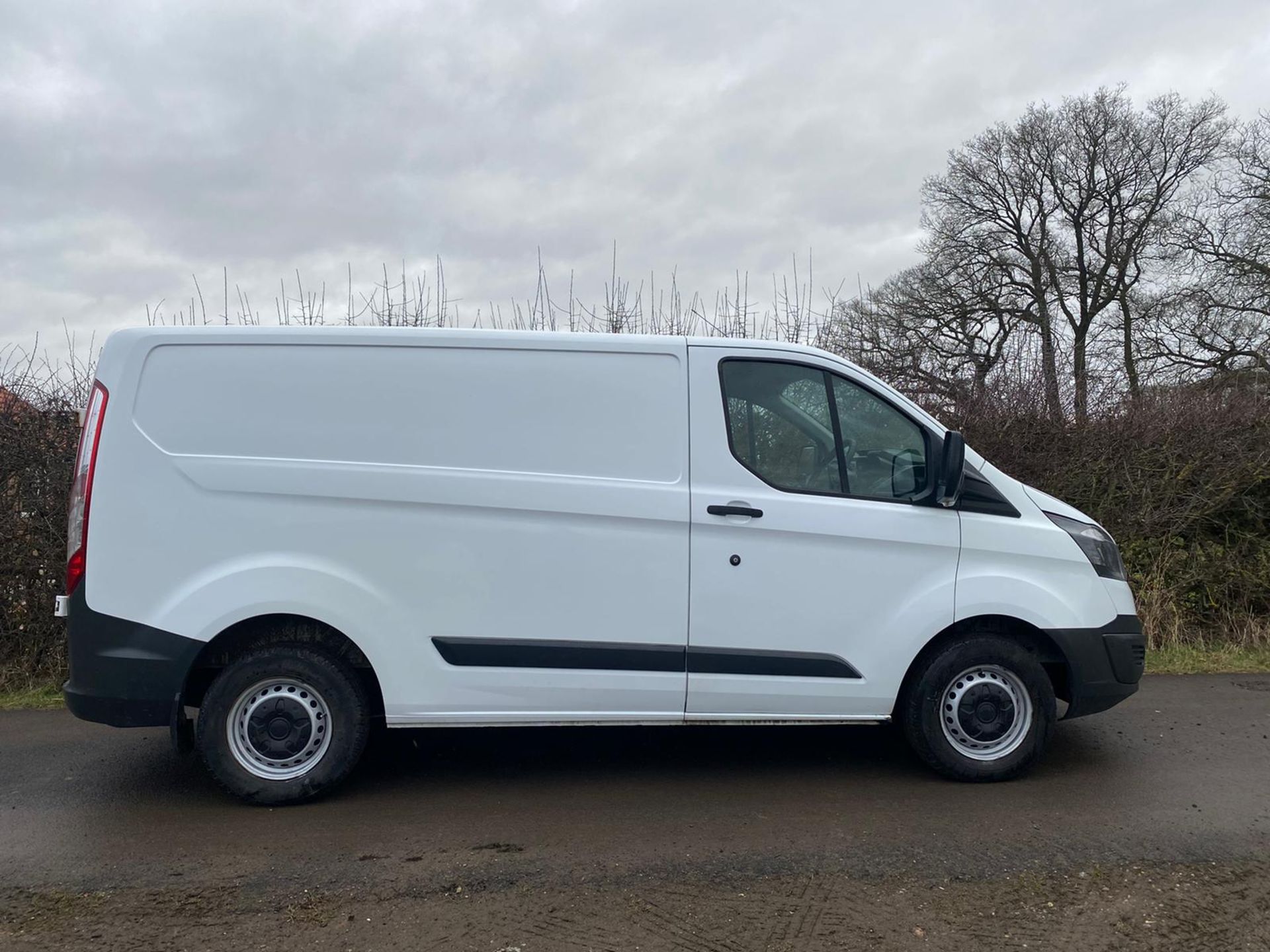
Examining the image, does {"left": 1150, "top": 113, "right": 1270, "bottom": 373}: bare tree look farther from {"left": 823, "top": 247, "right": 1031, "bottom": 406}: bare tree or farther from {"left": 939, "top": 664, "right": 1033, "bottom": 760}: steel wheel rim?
{"left": 939, "top": 664, "right": 1033, "bottom": 760}: steel wheel rim

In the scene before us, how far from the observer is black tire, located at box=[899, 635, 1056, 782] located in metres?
4.34

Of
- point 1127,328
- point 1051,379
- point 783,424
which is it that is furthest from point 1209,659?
point 1127,328

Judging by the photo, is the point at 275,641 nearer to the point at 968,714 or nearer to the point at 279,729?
the point at 279,729

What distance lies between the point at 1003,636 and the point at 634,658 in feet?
5.76

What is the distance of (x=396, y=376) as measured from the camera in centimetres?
422

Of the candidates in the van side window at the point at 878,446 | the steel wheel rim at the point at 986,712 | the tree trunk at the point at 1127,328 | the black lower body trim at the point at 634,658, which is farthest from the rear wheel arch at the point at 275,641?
the tree trunk at the point at 1127,328

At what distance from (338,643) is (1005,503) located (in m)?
3.16

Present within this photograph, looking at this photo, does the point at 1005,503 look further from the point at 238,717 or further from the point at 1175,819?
the point at 238,717

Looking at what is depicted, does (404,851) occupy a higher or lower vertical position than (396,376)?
lower

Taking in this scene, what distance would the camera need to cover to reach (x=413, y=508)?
13.5ft

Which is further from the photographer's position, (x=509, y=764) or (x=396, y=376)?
(x=509, y=764)

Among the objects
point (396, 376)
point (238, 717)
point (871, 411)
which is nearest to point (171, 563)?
point (238, 717)

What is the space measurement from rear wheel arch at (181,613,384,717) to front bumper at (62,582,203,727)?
11cm

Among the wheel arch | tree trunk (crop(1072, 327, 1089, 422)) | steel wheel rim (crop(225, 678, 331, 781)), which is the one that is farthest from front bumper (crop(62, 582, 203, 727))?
tree trunk (crop(1072, 327, 1089, 422))
